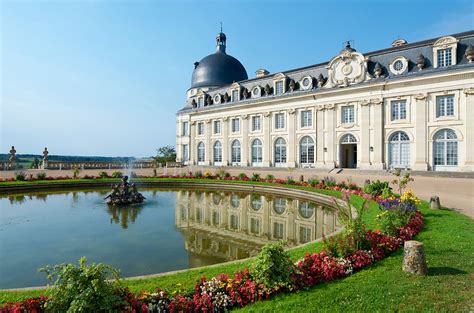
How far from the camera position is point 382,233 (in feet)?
22.1

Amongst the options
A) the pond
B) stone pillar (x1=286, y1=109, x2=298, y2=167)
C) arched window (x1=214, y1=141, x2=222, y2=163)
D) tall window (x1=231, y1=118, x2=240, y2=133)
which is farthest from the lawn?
arched window (x1=214, y1=141, x2=222, y2=163)

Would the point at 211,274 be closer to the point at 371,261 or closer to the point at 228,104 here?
the point at 371,261

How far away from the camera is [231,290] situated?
4289 millimetres

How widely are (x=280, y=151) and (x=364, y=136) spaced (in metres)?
11.0

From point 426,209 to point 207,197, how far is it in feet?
33.5

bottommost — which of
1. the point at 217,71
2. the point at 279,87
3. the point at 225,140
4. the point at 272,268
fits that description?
the point at 272,268

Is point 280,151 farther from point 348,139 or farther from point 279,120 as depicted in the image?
point 348,139

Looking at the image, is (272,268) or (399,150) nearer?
(272,268)

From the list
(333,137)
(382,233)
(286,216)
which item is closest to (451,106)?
(333,137)

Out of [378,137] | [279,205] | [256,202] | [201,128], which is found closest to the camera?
[279,205]

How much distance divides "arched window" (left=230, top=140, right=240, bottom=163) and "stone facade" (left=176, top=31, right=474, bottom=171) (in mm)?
151

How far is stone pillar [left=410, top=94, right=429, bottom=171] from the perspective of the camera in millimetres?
27156

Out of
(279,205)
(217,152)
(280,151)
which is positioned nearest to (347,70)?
(280,151)

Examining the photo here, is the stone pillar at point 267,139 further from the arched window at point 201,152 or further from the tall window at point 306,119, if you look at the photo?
the arched window at point 201,152
